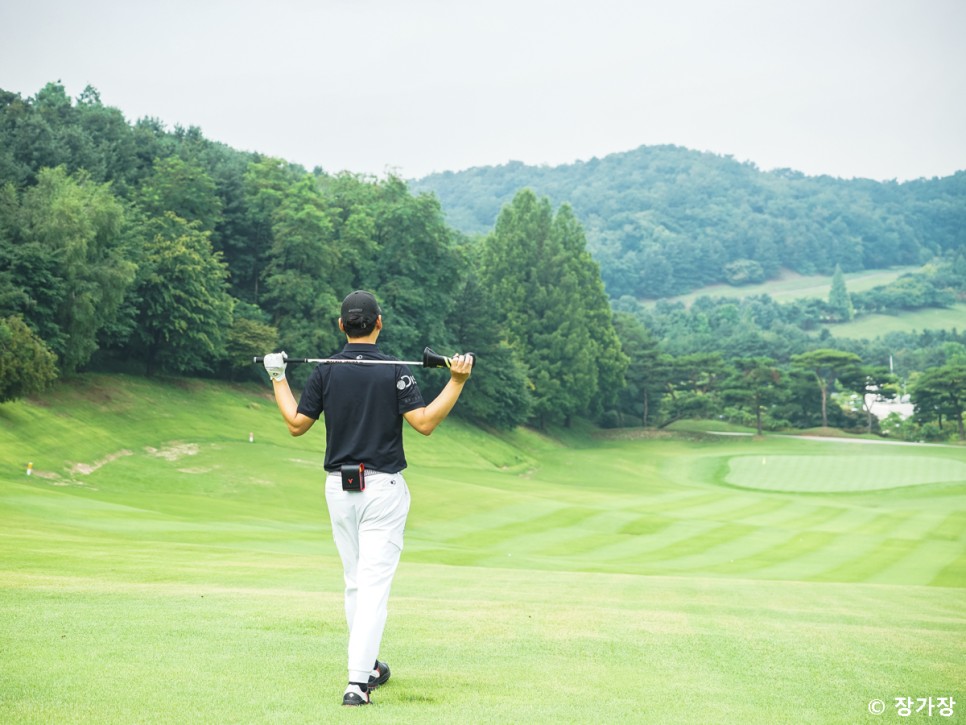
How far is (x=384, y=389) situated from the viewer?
7.09 m

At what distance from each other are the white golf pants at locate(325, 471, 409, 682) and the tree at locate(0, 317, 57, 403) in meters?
37.9

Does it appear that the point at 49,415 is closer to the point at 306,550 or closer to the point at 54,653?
Result: the point at 306,550

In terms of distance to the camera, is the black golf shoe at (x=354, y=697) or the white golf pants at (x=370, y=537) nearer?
the black golf shoe at (x=354, y=697)

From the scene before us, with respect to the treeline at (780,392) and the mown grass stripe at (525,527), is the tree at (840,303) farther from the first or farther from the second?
the mown grass stripe at (525,527)

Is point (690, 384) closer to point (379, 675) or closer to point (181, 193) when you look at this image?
point (181, 193)

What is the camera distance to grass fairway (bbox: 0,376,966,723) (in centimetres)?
674

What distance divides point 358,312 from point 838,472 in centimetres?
6441

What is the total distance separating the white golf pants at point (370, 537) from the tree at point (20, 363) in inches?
1494

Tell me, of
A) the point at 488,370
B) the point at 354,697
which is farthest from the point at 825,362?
the point at 354,697

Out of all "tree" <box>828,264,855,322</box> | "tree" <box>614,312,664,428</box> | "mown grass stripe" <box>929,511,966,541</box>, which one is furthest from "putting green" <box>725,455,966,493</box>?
"tree" <box>828,264,855,322</box>

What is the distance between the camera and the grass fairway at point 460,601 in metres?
6.74

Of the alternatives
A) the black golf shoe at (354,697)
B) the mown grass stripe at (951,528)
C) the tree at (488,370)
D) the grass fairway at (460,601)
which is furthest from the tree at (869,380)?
the black golf shoe at (354,697)

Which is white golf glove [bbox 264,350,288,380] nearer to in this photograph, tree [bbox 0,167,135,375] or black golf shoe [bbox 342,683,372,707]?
black golf shoe [bbox 342,683,372,707]

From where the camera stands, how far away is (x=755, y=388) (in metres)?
103
